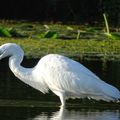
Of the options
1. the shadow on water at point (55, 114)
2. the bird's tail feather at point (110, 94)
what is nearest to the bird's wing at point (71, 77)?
the bird's tail feather at point (110, 94)

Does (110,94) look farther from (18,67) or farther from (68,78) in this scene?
(18,67)

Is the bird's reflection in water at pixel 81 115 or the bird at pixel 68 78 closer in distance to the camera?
the bird's reflection in water at pixel 81 115

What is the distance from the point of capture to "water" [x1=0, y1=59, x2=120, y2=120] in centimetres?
1064

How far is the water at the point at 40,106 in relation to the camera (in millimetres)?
10641

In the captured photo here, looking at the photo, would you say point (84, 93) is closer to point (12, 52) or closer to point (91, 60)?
point (12, 52)

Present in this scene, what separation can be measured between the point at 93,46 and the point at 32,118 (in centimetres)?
1061

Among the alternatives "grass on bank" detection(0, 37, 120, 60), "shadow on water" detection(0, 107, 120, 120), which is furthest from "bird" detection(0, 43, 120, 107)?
"grass on bank" detection(0, 37, 120, 60)

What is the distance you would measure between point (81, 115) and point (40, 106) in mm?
976

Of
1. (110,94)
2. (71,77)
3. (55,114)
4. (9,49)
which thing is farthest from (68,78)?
(9,49)

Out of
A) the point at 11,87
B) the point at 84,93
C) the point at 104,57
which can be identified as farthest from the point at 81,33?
the point at 84,93

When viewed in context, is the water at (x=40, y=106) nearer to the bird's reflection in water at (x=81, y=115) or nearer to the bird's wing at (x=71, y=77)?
the bird's reflection in water at (x=81, y=115)

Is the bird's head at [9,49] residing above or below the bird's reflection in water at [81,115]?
above

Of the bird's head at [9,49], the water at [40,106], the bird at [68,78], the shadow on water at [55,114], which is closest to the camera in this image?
the shadow on water at [55,114]

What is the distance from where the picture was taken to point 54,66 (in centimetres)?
1170
